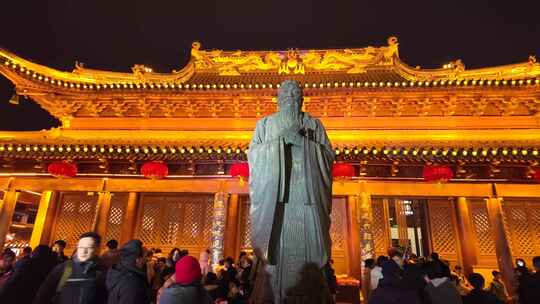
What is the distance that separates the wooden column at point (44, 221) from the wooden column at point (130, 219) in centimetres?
256

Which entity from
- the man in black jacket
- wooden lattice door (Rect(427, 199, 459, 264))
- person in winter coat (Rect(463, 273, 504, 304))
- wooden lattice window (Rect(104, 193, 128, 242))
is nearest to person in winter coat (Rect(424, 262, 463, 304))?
person in winter coat (Rect(463, 273, 504, 304))

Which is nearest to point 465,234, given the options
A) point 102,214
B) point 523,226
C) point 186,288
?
point 523,226

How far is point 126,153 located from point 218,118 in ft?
14.6

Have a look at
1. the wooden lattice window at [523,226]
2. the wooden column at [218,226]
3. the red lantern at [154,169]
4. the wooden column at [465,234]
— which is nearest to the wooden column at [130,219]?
the red lantern at [154,169]

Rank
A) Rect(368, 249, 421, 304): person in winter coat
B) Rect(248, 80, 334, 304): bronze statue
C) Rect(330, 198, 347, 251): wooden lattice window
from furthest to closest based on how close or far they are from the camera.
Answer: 1. Rect(330, 198, 347, 251): wooden lattice window
2. Rect(368, 249, 421, 304): person in winter coat
3. Rect(248, 80, 334, 304): bronze statue

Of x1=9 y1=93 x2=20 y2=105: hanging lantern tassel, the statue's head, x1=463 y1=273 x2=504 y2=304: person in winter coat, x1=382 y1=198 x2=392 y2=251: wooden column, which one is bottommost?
x1=463 y1=273 x2=504 y2=304: person in winter coat

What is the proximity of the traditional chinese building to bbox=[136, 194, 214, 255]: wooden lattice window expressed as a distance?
0.04 m

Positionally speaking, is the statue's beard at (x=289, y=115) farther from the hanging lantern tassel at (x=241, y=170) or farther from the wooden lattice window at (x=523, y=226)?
the wooden lattice window at (x=523, y=226)

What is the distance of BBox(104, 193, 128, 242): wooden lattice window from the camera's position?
1081 cm

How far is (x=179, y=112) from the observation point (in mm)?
13062

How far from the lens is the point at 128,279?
2.99m

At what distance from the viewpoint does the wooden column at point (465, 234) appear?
9656 millimetres

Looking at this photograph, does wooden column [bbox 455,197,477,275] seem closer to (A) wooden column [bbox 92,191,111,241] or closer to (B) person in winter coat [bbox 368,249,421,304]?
(B) person in winter coat [bbox 368,249,421,304]

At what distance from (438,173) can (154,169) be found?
28.6ft
